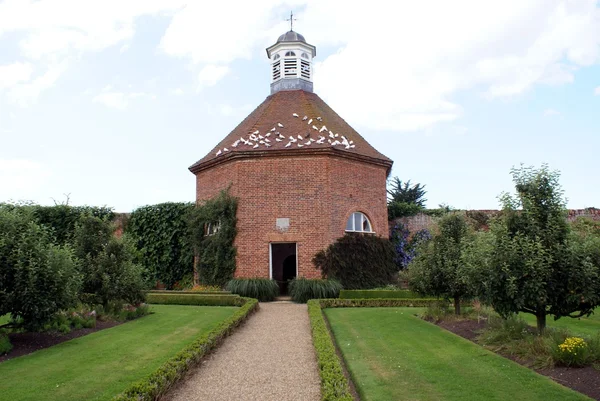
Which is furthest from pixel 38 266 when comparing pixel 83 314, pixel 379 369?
pixel 379 369

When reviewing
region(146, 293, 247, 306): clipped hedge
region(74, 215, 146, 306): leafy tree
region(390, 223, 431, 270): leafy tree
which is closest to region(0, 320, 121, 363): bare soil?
region(74, 215, 146, 306): leafy tree

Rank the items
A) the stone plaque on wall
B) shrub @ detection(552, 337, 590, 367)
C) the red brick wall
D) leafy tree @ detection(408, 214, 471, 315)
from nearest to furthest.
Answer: shrub @ detection(552, 337, 590, 367), leafy tree @ detection(408, 214, 471, 315), the red brick wall, the stone plaque on wall

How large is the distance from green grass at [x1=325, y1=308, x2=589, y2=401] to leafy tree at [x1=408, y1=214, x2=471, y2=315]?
1407mm

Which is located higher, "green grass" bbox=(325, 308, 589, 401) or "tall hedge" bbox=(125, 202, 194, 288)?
"tall hedge" bbox=(125, 202, 194, 288)

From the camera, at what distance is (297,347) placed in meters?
9.84

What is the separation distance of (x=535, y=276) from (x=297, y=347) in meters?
4.64

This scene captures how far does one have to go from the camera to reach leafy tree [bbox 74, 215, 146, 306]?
12.7 metres

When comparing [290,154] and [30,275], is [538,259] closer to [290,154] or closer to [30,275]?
[30,275]

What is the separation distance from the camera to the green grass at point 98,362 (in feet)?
21.3

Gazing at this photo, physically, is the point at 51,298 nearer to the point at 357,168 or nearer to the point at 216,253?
the point at 216,253

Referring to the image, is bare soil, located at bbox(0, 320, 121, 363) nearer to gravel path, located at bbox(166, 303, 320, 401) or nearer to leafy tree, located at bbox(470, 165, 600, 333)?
gravel path, located at bbox(166, 303, 320, 401)

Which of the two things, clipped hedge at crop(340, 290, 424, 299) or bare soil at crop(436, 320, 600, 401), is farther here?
clipped hedge at crop(340, 290, 424, 299)

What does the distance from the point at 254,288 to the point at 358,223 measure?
212 inches

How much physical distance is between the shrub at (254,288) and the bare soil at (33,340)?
23.1 ft
